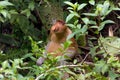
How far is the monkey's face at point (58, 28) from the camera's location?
4.94m

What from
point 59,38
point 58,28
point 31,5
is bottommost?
point 59,38

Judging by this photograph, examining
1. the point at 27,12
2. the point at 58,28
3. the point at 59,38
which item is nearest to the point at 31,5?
the point at 27,12

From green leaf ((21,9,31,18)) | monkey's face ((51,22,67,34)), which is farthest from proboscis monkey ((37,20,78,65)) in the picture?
green leaf ((21,9,31,18))

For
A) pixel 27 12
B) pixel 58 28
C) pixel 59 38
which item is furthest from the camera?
pixel 27 12

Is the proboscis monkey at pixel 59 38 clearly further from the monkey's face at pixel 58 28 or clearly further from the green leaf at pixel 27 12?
the green leaf at pixel 27 12

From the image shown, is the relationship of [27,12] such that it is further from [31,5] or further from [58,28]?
[58,28]

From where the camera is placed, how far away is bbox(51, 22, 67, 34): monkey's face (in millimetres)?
4938

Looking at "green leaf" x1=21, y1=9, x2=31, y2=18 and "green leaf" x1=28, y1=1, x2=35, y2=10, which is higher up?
"green leaf" x1=28, y1=1, x2=35, y2=10

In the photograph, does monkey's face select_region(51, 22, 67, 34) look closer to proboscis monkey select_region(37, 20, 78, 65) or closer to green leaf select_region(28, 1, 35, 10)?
proboscis monkey select_region(37, 20, 78, 65)

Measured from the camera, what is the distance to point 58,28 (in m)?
5.01

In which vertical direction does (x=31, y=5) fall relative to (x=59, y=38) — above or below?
above

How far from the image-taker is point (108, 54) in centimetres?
394

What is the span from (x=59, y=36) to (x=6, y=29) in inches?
59.9

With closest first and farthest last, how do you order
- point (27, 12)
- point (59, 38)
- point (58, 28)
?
point (58, 28)
point (59, 38)
point (27, 12)
